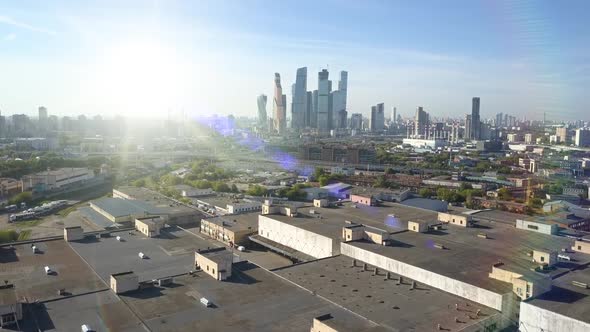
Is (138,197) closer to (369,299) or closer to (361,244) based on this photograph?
(361,244)

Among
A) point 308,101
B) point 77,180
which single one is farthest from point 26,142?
point 308,101

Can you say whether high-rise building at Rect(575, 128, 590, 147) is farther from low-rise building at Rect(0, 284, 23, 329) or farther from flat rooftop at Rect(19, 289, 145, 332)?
low-rise building at Rect(0, 284, 23, 329)

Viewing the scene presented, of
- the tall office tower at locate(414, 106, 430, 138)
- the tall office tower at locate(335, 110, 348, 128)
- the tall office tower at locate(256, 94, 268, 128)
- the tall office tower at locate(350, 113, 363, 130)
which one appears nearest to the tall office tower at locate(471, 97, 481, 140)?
the tall office tower at locate(414, 106, 430, 138)

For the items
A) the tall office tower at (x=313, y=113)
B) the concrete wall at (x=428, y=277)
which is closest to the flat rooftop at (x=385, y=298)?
the concrete wall at (x=428, y=277)

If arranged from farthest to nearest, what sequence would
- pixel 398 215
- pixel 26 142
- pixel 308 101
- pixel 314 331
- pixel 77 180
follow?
pixel 308 101 → pixel 26 142 → pixel 77 180 → pixel 398 215 → pixel 314 331

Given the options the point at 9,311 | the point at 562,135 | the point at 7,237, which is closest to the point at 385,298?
the point at 9,311
